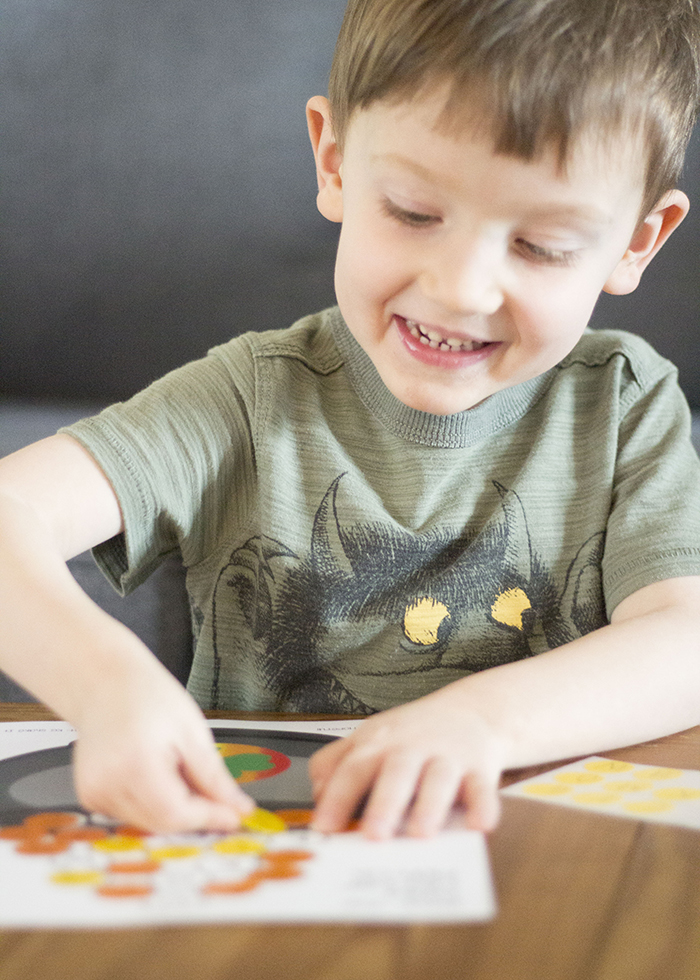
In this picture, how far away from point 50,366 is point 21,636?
2.23ft

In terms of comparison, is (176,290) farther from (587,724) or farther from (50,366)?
(587,724)

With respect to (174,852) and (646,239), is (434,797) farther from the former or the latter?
(646,239)

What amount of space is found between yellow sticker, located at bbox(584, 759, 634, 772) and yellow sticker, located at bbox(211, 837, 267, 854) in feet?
0.62

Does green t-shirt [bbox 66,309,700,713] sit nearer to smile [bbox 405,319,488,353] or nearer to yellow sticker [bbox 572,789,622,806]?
smile [bbox 405,319,488,353]

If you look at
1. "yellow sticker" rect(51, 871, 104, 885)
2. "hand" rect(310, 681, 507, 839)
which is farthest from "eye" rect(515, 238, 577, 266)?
"yellow sticker" rect(51, 871, 104, 885)

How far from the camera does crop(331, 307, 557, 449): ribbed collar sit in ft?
2.23

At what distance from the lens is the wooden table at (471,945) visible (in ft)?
0.89

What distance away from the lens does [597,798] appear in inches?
16.5

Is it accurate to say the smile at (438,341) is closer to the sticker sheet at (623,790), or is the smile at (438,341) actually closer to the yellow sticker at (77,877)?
the sticker sheet at (623,790)

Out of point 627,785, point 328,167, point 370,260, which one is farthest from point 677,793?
point 328,167

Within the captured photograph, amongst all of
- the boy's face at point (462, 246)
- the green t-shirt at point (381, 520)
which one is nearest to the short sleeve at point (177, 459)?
the green t-shirt at point (381, 520)

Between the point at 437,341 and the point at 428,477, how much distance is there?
0.40ft

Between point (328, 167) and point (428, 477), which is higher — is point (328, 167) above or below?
above

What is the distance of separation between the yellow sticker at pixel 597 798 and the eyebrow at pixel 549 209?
294mm
